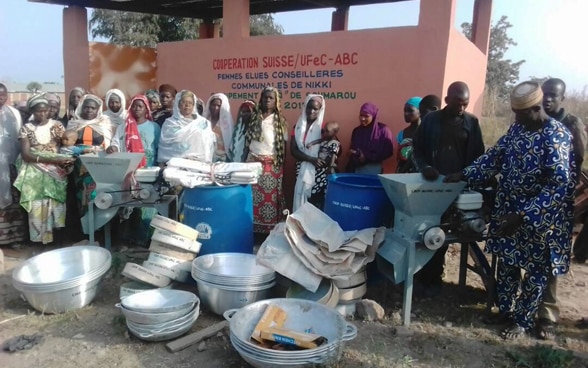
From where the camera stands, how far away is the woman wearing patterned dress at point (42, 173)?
4.53m

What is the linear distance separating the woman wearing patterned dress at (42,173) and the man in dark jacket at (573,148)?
171 inches

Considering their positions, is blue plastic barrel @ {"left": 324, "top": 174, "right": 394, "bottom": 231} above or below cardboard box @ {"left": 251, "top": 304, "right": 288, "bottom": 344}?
above

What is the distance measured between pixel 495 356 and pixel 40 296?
315cm

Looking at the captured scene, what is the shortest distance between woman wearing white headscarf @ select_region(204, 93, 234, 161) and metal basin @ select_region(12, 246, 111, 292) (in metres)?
1.74

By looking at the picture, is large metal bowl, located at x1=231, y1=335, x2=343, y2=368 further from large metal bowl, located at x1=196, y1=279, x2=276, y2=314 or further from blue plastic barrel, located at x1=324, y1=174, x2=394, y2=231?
blue plastic barrel, located at x1=324, y1=174, x2=394, y2=231

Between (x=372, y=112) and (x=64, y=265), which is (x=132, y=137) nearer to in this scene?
(x=64, y=265)

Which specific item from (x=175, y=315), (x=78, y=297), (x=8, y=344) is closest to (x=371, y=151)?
(x=175, y=315)

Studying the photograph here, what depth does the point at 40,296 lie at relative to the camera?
10.7 feet

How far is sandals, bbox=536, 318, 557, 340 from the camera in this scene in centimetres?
313

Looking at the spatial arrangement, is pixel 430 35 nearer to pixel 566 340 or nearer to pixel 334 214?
pixel 334 214

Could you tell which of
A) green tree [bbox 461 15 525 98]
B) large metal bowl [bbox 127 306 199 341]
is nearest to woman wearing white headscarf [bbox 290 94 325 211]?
large metal bowl [bbox 127 306 199 341]

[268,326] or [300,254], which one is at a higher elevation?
[300,254]

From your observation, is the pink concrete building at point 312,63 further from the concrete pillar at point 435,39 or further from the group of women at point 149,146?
the group of women at point 149,146

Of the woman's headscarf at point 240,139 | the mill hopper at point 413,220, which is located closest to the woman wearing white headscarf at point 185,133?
the woman's headscarf at point 240,139
